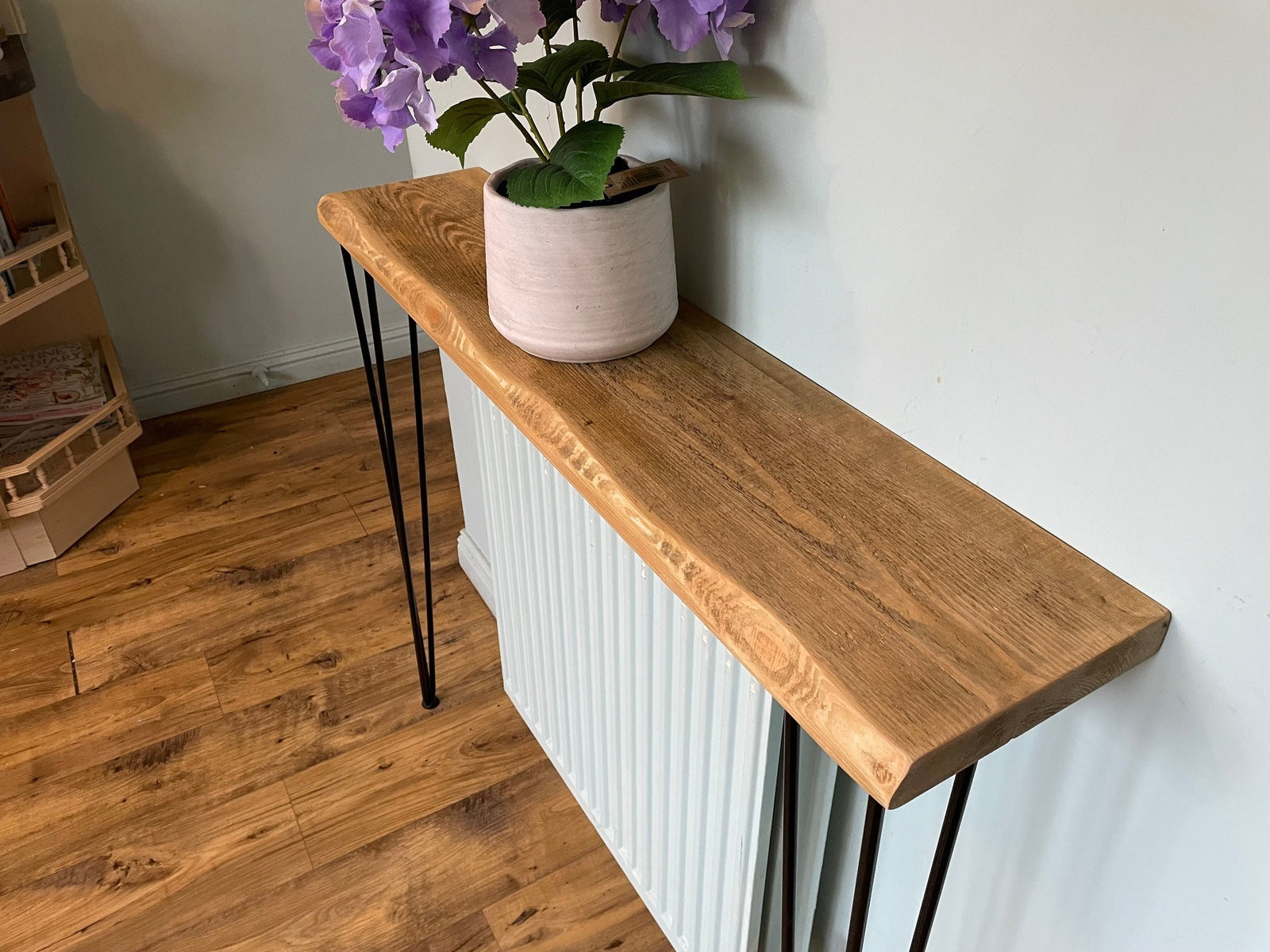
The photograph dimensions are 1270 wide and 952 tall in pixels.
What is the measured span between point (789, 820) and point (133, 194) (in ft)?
7.08

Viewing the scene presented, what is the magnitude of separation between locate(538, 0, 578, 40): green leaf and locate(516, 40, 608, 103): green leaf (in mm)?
15

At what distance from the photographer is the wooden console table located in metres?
0.50

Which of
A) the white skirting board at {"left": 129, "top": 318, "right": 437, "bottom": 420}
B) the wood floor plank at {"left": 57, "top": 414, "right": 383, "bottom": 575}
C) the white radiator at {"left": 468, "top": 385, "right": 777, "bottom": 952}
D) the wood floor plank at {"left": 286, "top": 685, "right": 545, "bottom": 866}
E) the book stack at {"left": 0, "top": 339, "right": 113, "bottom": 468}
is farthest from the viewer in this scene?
the white skirting board at {"left": 129, "top": 318, "right": 437, "bottom": 420}

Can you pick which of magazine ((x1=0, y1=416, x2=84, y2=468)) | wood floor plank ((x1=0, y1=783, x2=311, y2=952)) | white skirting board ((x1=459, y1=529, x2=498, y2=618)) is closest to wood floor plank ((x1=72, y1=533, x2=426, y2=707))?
white skirting board ((x1=459, y1=529, x2=498, y2=618))

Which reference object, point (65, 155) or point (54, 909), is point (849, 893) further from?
point (65, 155)

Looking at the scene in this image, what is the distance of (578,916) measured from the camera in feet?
4.23

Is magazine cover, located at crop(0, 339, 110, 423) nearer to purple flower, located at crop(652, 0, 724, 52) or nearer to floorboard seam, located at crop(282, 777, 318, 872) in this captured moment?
floorboard seam, located at crop(282, 777, 318, 872)

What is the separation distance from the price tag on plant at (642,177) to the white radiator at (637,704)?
0.31 meters

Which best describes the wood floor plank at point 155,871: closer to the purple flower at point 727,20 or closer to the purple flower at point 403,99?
the purple flower at point 403,99

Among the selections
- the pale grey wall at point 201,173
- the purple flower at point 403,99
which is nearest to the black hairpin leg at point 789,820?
the purple flower at point 403,99

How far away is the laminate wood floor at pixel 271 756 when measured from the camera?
4.26 feet

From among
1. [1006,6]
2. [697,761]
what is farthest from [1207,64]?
[697,761]

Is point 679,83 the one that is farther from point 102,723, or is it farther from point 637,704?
point 102,723

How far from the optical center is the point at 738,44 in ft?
2.30
